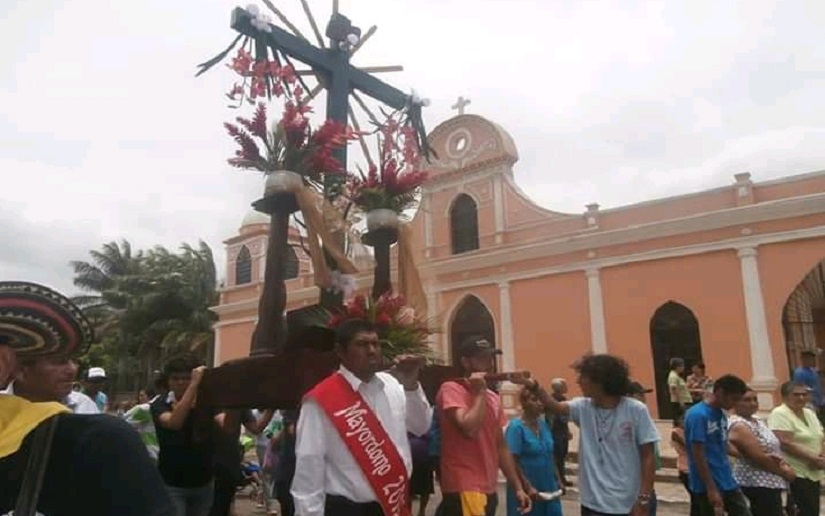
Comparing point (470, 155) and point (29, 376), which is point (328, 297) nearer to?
point (29, 376)

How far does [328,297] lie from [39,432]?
2682mm

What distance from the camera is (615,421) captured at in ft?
11.6

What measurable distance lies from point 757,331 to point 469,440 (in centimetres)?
1066

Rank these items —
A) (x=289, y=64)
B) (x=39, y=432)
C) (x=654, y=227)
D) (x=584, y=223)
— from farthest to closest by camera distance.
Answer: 1. (x=584, y=223)
2. (x=654, y=227)
3. (x=289, y=64)
4. (x=39, y=432)

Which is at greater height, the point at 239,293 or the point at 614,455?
the point at 239,293

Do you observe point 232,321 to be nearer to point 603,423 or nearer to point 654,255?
point 654,255

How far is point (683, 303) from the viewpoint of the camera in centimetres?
1301

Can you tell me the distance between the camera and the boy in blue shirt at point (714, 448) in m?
4.22

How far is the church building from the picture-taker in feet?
39.5

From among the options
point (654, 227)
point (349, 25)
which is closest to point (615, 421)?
point (349, 25)

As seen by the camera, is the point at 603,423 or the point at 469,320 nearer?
the point at 603,423

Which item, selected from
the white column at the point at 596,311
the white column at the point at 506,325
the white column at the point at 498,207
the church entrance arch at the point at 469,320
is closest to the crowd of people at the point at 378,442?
the white column at the point at 596,311

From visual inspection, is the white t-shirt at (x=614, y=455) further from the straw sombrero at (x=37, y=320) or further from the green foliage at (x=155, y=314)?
the green foliage at (x=155, y=314)

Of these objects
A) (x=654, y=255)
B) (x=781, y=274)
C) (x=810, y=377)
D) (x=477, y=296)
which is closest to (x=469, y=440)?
(x=810, y=377)
